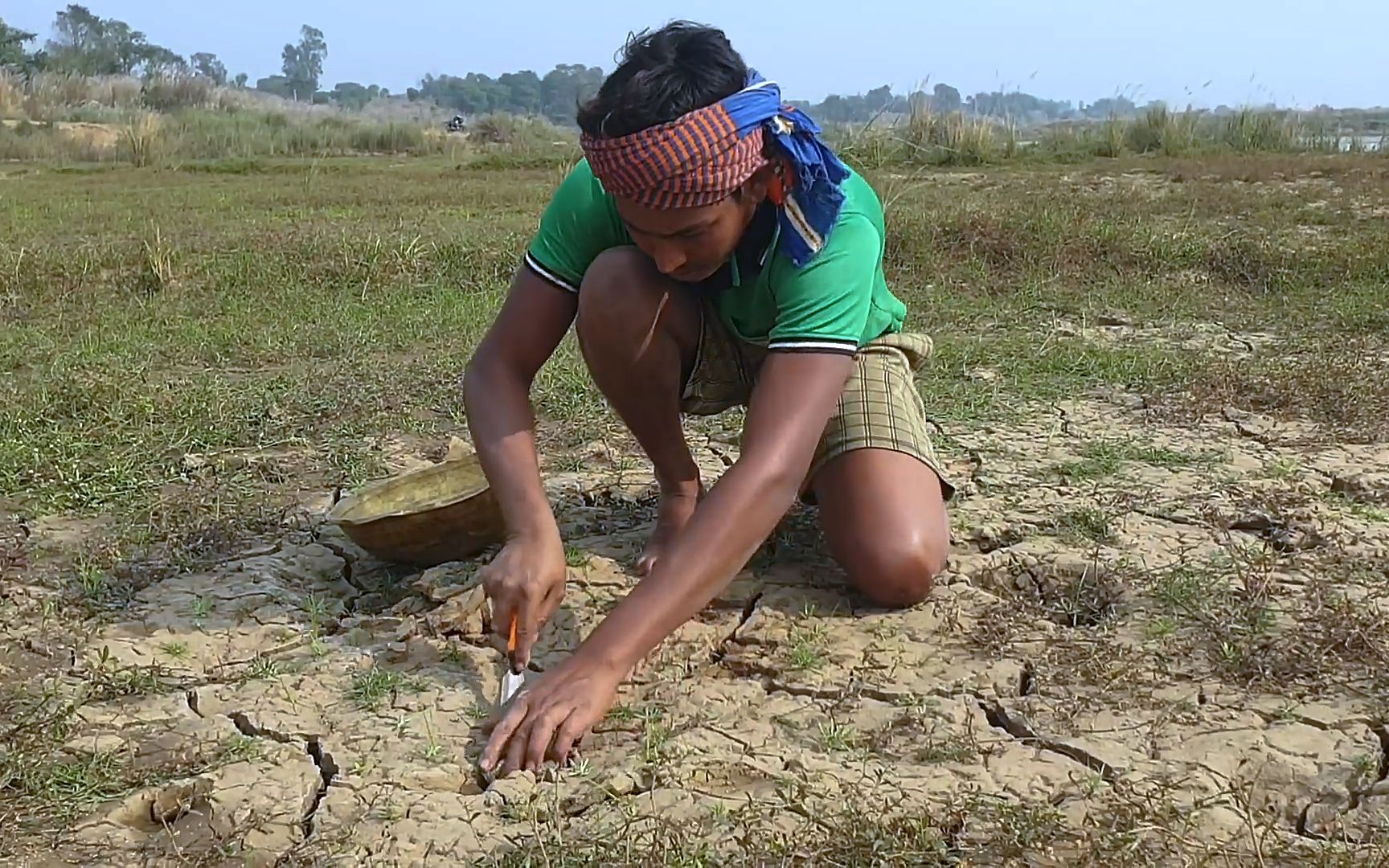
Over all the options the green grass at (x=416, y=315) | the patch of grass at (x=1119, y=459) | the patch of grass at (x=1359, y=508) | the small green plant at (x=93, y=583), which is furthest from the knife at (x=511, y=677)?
the patch of grass at (x=1359, y=508)

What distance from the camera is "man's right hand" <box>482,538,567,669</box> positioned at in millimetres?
1899

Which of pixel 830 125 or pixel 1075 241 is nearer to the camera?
pixel 1075 241

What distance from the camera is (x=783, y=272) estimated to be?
2.07m

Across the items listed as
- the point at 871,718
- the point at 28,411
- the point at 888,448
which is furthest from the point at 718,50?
the point at 28,411

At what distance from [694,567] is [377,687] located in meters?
0.59

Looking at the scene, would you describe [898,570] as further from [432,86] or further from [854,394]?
[432,86]

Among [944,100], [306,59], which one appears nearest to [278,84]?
[306,59]

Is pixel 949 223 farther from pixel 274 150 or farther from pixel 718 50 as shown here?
pixel 274 150

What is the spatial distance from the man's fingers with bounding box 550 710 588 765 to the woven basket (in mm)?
627

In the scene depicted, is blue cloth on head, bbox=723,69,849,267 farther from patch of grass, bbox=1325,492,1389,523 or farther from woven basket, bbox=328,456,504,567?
patch of grass, bbox=1325,492,1389,523

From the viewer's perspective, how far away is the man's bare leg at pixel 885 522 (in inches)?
88.0

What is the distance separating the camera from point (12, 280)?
505 centimetres

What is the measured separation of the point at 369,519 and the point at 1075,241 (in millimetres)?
4050

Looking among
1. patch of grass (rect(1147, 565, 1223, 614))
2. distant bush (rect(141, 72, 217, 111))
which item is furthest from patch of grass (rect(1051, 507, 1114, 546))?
distant bush (rect(141, 72, 217, 111))
